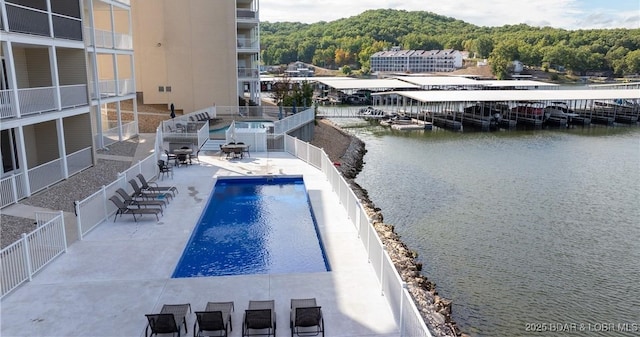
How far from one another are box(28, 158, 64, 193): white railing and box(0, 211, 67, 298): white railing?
4.83 meters

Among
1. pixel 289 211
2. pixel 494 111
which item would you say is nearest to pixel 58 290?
pixel 289 211

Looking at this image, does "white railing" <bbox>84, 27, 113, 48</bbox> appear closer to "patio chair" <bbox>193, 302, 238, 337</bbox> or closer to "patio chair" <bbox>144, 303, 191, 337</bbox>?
"patio chair" <bbox>144, 303, 191, 337</bbox>

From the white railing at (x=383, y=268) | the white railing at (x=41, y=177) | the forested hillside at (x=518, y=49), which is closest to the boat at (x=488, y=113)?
the white railing at (x=383, y=268)

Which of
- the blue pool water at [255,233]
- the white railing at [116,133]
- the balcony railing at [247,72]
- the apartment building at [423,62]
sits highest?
the apartment building at [423,62]

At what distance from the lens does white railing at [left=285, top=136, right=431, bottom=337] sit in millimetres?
8117

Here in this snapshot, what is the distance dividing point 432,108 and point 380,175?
34242mm

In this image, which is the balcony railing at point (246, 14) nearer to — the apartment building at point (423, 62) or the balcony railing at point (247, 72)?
the balcony railing at point (247, 72)

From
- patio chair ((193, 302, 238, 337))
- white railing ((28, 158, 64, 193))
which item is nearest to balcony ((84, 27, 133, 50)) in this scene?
white railing ((28, 158, 64, 193))

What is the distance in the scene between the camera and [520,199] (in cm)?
2462

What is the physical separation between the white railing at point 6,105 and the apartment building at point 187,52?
2307 centimetres

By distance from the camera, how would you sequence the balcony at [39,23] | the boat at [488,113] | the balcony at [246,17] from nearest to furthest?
the balcony at [39,23], the balcony at [246,17], the boat at [488,113]

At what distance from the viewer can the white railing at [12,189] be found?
50.5ft

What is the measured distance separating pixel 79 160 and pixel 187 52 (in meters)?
20.1

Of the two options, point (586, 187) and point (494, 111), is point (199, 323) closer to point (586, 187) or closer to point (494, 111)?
point (586, 187)
